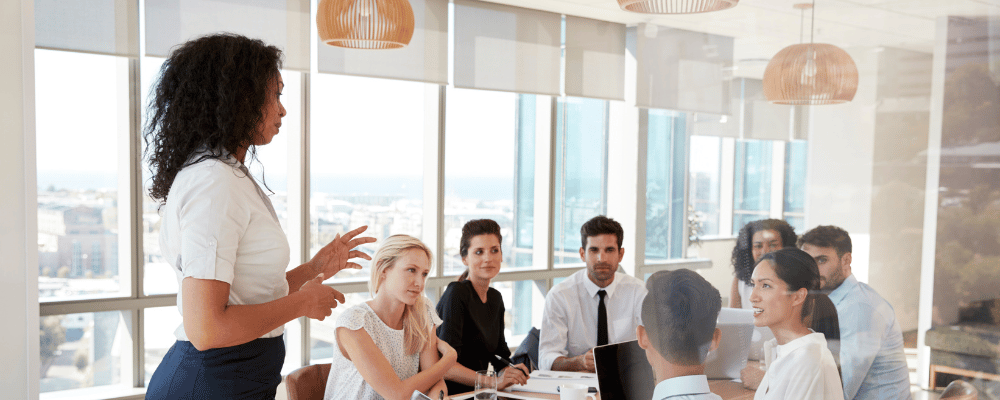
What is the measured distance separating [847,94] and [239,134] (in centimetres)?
104

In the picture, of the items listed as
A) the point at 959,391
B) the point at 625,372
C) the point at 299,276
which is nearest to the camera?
the point at 959,391

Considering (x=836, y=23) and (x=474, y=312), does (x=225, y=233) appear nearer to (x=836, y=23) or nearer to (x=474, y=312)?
(x=836, y=23)

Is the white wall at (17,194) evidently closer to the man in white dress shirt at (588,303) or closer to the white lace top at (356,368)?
the white lace top at (356,368)

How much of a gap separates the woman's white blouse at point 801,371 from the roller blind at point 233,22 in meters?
3.84

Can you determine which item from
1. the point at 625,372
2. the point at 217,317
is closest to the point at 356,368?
the point at 217,317

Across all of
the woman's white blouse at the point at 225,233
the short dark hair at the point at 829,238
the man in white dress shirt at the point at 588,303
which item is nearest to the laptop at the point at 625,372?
the short dark hair at the point at 829,238

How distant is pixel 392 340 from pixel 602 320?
104 centimetres

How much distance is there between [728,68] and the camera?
782 millimetres

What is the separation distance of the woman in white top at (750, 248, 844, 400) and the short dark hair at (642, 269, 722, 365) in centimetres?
9

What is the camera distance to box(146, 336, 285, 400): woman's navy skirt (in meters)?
1.27

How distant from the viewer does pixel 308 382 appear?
2.34 meters

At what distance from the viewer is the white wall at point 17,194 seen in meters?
3.18

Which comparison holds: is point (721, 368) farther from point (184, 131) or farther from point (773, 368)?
point (184, 131)

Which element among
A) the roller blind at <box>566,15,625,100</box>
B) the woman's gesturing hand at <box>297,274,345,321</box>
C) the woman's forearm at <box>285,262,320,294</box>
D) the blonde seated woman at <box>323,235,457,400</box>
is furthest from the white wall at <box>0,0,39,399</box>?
the roller blind at <box>566,15,625,100</box>
